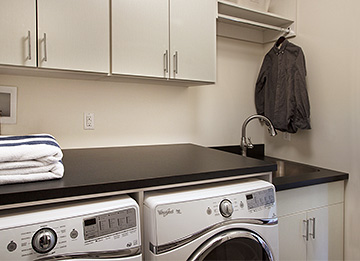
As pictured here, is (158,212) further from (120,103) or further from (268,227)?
(120,103)

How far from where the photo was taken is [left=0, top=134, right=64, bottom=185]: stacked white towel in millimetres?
868

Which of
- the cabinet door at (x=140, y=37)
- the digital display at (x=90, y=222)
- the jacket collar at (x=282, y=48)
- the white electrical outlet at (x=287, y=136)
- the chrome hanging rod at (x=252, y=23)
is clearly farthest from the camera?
the white electrical outlet at (x=287, y=136)

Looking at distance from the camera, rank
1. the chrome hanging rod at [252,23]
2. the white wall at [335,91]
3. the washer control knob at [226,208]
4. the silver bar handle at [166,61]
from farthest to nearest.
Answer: the chrome hanging rod at [252,23] < the white wall at [335,91] < the silver bar handle at [166,61] < the washer control knob at [226,208]

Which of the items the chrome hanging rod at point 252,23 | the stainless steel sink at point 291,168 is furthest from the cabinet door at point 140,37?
the stainless steel sink at point 291,168

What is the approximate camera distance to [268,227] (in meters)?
1.18

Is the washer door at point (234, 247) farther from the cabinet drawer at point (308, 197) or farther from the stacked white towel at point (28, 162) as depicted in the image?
the stacked white towel at point (28, 162)

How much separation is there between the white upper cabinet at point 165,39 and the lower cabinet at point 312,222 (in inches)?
36.1

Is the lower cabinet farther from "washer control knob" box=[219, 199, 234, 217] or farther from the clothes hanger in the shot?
the clothes hanger

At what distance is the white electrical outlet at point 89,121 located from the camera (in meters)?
1.73

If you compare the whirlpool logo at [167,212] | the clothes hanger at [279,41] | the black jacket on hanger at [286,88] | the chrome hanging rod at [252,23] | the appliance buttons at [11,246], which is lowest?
the appliance buttons at [11,246]

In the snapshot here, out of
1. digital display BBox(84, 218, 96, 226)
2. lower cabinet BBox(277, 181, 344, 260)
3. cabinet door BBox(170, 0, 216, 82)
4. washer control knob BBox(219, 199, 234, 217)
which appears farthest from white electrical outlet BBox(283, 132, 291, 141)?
digital display BBox(84, 218, 96, 226)

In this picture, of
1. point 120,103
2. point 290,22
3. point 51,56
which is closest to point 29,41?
point 51,56

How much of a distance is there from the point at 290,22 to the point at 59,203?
6.84ft

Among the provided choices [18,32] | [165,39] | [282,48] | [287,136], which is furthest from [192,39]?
[287,136]
